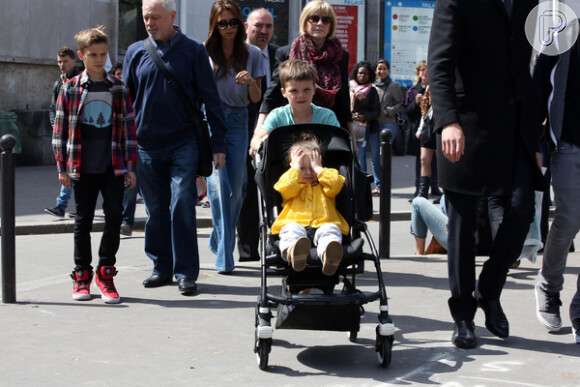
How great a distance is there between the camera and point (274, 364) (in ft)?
16.4

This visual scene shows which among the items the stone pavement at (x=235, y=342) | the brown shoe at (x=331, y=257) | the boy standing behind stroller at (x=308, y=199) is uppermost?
the boy standing behind stroller at (x=308, y=199)

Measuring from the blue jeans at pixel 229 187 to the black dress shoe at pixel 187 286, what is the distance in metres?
0.77

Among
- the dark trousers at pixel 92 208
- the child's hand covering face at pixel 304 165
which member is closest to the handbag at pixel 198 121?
the dark trousers at pixel 92 208

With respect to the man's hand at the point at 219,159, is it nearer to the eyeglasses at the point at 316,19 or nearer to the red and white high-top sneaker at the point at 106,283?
the red and white high-top sneaker at the point at 106,283

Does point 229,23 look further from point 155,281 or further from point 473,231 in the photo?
point 473,231

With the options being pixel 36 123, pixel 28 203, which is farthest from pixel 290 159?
pixel 36 123

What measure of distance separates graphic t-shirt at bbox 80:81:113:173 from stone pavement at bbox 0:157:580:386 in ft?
3.09

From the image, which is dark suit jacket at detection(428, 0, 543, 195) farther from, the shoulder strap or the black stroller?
the shoulder strap

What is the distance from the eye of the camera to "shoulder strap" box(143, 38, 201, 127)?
680 cm

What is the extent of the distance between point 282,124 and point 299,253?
1412mm

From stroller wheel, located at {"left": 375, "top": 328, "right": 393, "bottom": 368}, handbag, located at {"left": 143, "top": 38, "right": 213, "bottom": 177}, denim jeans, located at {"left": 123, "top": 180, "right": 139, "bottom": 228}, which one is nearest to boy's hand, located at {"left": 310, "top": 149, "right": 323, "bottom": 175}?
stroller wheel, located at {"left": 375, "top": 328, "right": 393, "bottom": 368}

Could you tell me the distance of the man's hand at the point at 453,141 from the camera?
5031mm

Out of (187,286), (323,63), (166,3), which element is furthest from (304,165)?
(166,3)

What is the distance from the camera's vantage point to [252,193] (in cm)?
812
